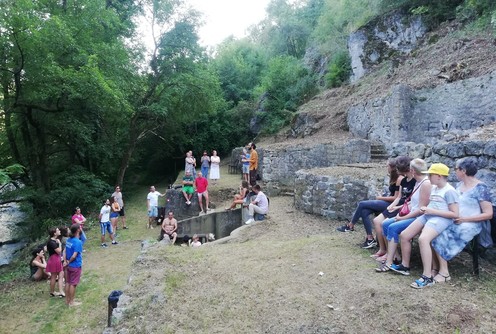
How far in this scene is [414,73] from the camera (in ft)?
45.3

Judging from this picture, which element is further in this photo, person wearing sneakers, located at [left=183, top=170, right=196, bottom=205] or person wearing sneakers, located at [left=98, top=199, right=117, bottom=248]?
person wearing sneakers, located at [left=183, top=170, right=196, bottom=205]

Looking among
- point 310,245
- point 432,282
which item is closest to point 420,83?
point 310,245

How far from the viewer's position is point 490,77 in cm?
989

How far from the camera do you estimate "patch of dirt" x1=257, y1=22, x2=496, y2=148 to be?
11695mm

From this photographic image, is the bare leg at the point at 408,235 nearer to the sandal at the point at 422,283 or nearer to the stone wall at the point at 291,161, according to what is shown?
the sandal at the point at 422,283

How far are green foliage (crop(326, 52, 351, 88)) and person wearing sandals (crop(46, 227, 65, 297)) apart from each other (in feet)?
55.3

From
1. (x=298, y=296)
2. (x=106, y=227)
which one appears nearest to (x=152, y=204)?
(x=106, y=227)

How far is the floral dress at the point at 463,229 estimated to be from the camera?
11.9ft

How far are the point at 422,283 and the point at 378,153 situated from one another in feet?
30.0

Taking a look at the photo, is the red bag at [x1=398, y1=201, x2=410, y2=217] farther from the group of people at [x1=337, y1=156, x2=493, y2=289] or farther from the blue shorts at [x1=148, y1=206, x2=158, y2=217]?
the blue shorts at [x1=148, y1=206, x2=158, y2=217]

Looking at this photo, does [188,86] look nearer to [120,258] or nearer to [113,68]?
[113,68]

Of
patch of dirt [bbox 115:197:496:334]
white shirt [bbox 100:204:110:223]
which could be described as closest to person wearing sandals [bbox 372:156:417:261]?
patch of dirt [bbox 115:197:496:334]

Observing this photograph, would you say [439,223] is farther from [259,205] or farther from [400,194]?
[259,205]

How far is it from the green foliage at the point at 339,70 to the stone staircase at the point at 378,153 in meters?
8.16
